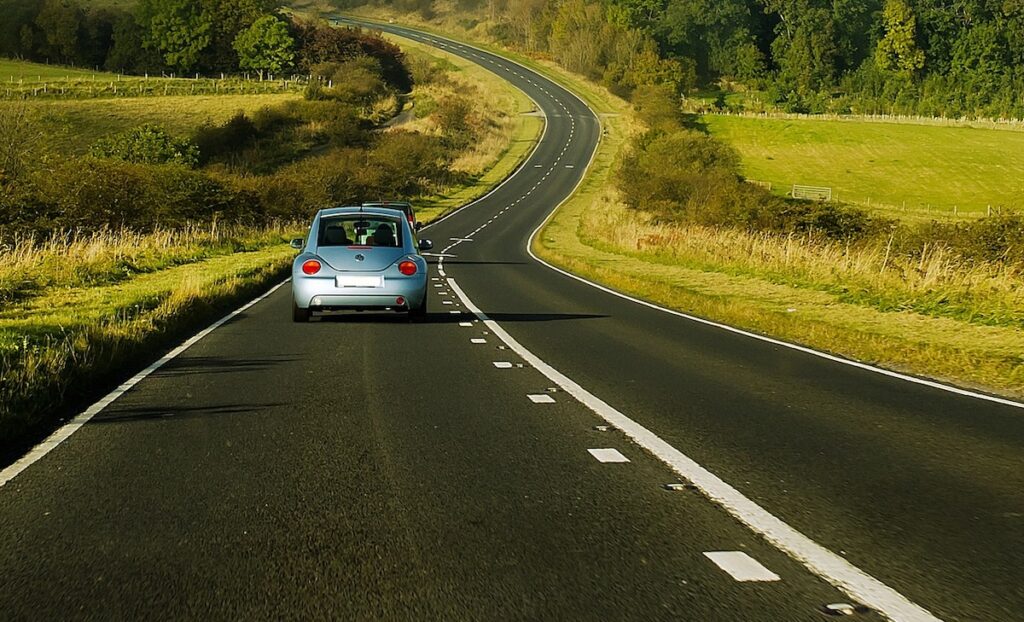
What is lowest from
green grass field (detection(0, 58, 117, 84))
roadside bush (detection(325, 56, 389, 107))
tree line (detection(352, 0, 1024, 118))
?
green grass field (detection(0, 58, 117, 84))

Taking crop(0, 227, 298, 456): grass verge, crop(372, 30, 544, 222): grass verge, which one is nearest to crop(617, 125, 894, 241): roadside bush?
crop(372, 30, 544, 222): grass verge

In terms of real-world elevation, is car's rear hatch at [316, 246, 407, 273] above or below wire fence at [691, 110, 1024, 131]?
below

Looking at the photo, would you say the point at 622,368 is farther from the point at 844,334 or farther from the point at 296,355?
the point at 844,334

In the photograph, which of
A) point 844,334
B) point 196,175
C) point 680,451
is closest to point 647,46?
point 196,175

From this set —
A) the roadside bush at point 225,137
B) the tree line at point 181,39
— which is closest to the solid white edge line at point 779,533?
the roadside bush at point 225,137

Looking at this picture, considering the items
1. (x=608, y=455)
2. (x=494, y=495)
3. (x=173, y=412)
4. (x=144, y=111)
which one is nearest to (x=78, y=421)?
(x=173, y=412)

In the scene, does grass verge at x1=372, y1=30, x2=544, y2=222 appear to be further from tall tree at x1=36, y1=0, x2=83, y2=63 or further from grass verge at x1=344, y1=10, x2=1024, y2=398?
tall tree at x1=36, y1=0, x2=83, y2=63

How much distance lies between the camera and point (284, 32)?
120750 millimetres

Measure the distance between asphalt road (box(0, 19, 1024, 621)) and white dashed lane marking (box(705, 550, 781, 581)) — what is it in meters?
0.05

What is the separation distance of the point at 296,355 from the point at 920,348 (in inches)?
318

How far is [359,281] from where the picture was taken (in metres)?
15.6

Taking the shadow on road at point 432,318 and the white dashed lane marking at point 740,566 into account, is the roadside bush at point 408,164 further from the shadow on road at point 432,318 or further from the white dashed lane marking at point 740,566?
the white dashed lane marking at point 740,566

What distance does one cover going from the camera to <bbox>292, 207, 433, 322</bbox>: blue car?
15.5 metres

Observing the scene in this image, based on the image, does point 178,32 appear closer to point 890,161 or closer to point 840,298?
point 890,161
